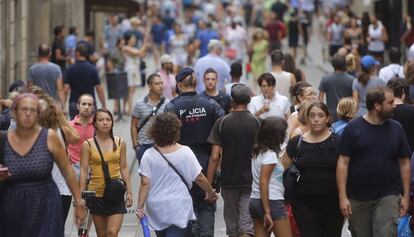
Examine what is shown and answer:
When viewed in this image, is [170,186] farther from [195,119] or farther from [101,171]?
[195,119]

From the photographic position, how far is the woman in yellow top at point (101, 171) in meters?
12.6

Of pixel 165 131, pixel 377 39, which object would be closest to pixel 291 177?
pixel 165 131

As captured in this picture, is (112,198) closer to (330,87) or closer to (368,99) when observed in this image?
(368,99)

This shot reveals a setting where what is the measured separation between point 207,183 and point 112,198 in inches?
39.9

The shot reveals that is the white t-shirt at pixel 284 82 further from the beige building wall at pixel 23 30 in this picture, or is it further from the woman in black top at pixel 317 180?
the beige building wall at pixel 23 30

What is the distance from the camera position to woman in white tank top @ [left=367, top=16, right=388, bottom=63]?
3011cm

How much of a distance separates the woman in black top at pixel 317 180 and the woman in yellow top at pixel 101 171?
173cm

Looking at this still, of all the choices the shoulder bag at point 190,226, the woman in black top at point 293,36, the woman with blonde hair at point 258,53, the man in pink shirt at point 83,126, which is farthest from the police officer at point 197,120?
the woman in black top at point 293,36

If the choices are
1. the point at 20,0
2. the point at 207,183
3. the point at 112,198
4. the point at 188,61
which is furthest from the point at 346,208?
the point at 188,61

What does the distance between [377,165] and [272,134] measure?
99 centimetres

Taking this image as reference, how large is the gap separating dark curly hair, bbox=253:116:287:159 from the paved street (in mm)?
3485

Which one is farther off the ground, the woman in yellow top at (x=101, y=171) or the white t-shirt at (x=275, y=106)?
the white t-shirt at (x=275, y=106)

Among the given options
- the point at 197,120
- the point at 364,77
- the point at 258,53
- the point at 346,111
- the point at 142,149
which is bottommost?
the point at 142,149

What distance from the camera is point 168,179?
11812mm
